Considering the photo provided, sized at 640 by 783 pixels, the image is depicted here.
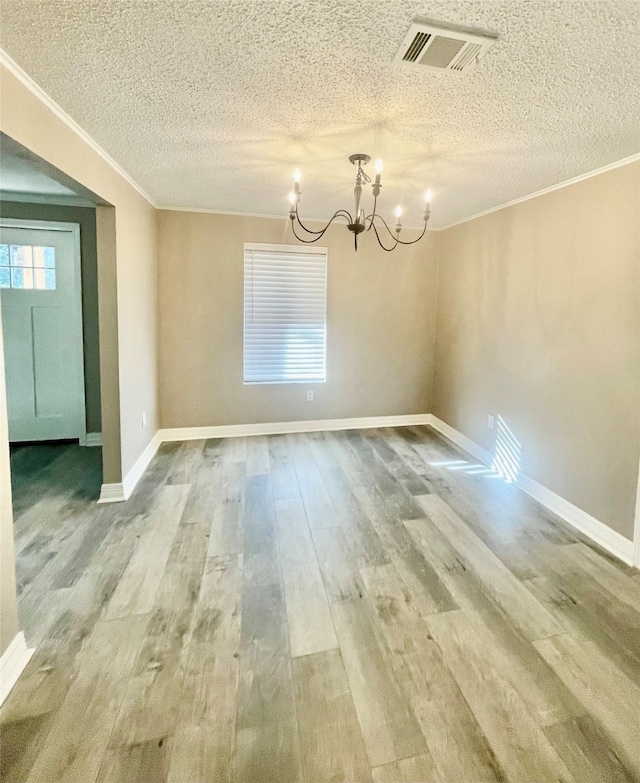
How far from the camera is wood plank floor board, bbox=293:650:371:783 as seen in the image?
48.6 inches

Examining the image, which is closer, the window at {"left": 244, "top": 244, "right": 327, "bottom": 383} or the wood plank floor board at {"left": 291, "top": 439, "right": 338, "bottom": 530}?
the wood plank floor board at {"left": 291, "top": 439, "right": 338, "bottom": 530}

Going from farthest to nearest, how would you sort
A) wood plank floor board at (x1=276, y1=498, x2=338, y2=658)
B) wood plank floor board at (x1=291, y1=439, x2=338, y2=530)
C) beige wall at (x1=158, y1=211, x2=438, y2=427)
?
beige wall at (x1=158, y1=211, x2=438, y2=427) → wood plank floor board at (x1=291, y1=439, x2=338, y2=530) → wood plank floor board at (x1=276, y1=498, x2=338, y2=658)

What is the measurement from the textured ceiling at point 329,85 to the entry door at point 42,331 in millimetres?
1758

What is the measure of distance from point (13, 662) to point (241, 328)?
322 centimetres

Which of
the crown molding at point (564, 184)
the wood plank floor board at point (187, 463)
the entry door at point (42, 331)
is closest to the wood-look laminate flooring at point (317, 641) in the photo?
the wood plank floor board at point (187, 463)

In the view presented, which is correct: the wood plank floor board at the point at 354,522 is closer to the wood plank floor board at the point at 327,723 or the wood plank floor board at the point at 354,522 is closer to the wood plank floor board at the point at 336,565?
the wood plank floor board at the point at 336,565

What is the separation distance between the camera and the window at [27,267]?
3672 mm

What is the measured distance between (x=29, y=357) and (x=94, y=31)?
338 centimetres

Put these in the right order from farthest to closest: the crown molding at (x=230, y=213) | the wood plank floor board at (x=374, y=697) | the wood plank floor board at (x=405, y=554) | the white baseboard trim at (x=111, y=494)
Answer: the crown molding at (x=230, y=213) < the white baseboard trim at (x=111, y=494) < the wood plank floor board at (x=405, y=554) < the wood plank floor board at (x=374, y=697)

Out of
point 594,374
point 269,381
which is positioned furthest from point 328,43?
point 269,381

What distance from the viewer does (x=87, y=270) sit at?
12.7 ft

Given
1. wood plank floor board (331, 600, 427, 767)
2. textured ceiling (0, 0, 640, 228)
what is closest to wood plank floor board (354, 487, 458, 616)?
wood plank floor board (331, 600, 427, 767)

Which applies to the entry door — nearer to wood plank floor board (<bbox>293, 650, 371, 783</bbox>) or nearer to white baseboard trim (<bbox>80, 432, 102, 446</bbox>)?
white baseboard trim (<bbox>80, 432, 102, 446</bbox>)

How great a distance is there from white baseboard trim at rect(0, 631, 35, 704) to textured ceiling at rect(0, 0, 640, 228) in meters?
2.21
